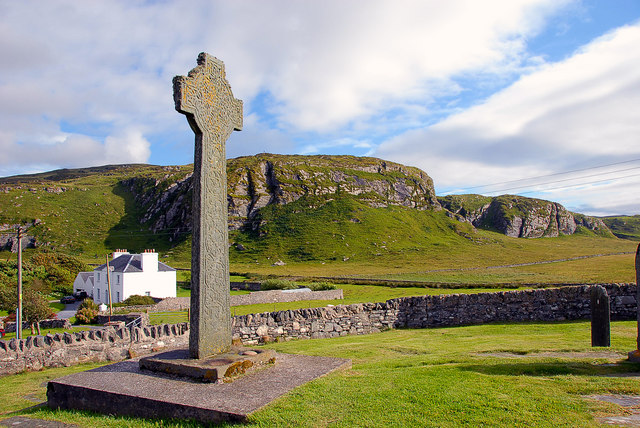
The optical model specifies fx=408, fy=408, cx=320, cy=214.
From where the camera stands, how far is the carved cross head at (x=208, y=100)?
784 cm

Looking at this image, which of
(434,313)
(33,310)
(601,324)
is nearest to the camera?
(601,324)

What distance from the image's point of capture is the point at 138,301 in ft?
141

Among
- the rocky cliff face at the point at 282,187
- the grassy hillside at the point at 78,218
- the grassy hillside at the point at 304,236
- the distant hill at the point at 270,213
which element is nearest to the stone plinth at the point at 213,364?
the grassy hillside at the point at 304,236

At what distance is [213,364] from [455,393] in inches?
160

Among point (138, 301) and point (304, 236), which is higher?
point (304, 236)

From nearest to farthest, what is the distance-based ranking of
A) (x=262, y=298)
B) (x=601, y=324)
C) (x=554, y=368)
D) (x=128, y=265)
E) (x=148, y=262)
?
1. (x=554, y=368)
2. (x=601, y=324)
3. (x=262, y=298)
4. (x=128, y=265)
5. (x=148, y=262)

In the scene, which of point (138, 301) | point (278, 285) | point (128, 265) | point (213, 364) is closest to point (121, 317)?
point (138, 301)

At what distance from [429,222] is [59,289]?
369 feet

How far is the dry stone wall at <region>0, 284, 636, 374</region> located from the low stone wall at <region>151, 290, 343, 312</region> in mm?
22690

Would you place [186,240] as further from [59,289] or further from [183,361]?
[183,361]

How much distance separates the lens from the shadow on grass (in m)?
7.56

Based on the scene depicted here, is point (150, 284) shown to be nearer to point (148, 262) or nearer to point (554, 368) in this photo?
point (148, 262)

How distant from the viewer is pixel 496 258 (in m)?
101

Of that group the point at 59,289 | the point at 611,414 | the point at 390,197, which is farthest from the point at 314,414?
the point at 390,197
